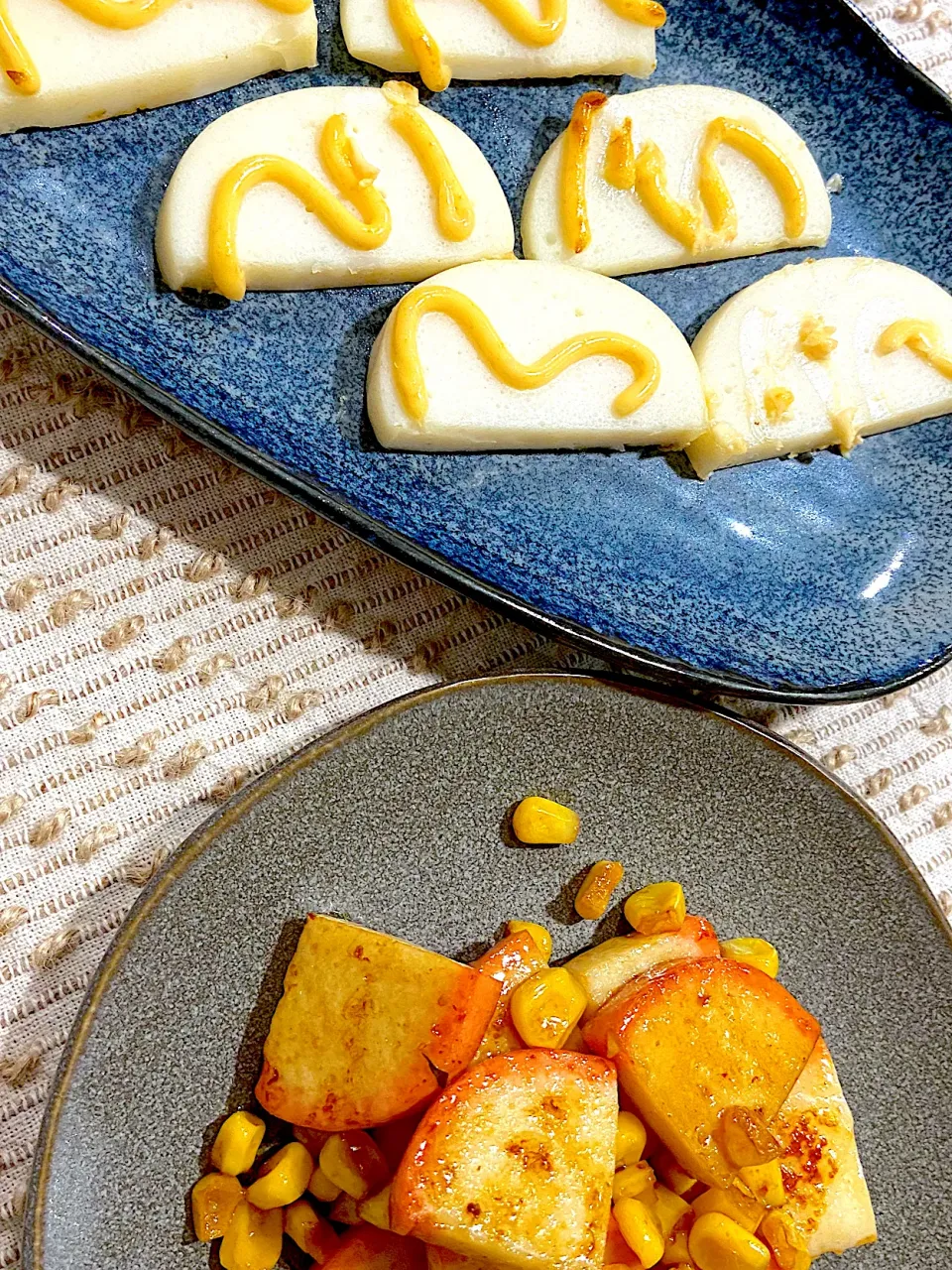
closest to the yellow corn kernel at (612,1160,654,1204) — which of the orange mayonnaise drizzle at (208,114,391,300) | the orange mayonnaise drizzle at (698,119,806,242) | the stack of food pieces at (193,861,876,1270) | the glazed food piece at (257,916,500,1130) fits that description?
the stack of food pieces at (193,861,876,1270)

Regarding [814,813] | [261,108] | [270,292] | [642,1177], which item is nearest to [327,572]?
[270,292]

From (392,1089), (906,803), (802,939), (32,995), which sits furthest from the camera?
(906,803)

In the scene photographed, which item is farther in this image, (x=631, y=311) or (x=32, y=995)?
(x=631, y=311)

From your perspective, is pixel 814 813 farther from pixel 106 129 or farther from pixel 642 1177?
pixel 106 129

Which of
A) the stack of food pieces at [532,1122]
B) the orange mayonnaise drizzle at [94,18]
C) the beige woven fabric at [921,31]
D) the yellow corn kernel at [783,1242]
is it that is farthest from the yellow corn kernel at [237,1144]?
the beige woven fabric at [921,31]

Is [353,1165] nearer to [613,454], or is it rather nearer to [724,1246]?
[724,1246]

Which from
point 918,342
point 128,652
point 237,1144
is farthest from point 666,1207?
point 918,342

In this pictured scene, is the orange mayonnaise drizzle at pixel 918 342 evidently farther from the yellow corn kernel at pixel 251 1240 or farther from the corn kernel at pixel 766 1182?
the yellow corn kernel at pixel 251 1240
